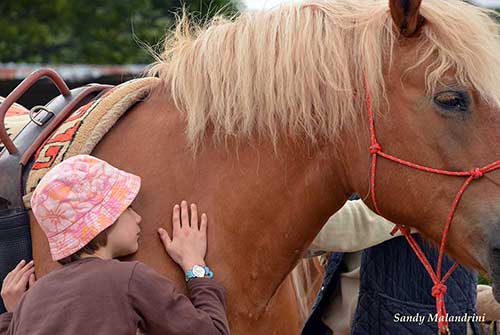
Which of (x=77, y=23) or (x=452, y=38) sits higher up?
(x=452, y=38)

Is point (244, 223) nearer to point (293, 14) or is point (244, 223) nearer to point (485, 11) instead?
point (293, 14)

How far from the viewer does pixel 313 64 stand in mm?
2346

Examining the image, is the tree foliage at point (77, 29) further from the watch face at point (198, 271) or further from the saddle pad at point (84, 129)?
the watch face at point (198, 271)

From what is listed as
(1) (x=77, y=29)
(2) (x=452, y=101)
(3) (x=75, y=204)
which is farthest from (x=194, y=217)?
(1) (x=77, y=29)

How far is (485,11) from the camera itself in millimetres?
2428

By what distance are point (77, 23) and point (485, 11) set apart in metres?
11.8

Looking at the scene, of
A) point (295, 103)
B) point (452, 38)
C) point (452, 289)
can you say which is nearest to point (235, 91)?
point (295, 103)

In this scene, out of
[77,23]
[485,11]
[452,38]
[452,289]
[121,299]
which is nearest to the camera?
[121,299]

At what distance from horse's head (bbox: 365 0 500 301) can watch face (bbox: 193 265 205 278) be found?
53 cm

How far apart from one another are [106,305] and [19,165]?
633 mm

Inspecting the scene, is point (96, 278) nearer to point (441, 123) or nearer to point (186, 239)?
point (186, 239)

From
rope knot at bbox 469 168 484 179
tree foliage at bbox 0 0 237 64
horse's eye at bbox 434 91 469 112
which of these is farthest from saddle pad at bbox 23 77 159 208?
tree foliage at bbox 0 0 237 64

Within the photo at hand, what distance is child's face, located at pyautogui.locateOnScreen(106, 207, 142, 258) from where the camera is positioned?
2168 millimetres

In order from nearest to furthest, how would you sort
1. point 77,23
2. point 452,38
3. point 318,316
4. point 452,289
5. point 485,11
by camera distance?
point 452,38, point 485,11, point 452,289, point 318,316, point 77,23
